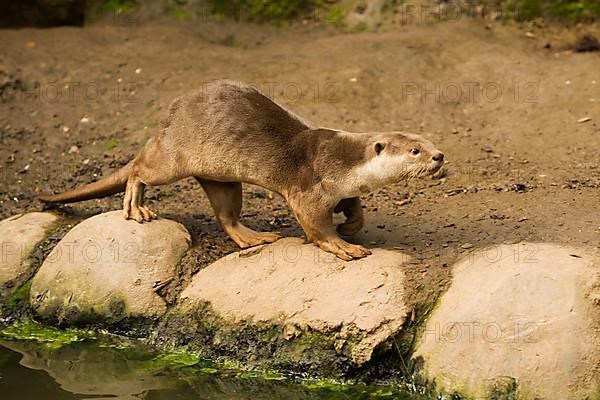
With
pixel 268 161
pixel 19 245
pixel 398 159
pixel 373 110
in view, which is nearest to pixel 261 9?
pixel 373 110

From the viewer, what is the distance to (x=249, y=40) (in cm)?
931

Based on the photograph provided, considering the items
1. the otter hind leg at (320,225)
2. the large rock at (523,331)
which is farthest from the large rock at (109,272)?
the large rock at (523,331)

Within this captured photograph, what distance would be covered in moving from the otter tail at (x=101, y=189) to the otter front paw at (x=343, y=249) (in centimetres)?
136

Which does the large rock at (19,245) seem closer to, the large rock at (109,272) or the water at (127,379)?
the large rock at (109,272)

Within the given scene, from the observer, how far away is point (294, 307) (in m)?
4.98

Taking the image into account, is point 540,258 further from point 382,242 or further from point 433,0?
point 433,0

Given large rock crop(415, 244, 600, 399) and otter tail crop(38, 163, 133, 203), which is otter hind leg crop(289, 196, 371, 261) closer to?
large rock crop(415, 244, 600, 399)

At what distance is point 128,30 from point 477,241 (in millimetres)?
5190

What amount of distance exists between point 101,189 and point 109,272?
722 millimetres

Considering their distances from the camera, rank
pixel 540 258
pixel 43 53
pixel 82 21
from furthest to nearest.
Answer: pixel 82 21 → pixel 43 53 → pixel 540 258

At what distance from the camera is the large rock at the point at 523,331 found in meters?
4.32

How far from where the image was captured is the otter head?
16.7 ft

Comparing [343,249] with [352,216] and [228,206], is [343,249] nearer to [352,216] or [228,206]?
[352,216]

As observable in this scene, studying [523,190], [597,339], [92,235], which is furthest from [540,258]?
[92,235]
